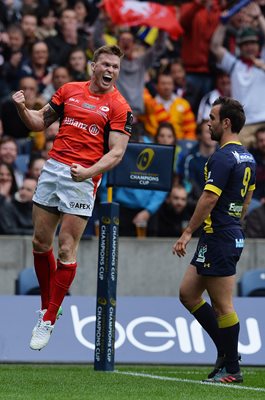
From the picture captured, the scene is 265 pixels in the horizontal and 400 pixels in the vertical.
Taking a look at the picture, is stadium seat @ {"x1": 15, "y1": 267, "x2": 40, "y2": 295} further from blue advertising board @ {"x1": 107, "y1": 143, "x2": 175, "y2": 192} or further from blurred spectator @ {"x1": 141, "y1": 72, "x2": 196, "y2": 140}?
blurred spectator @ {"x1": 141, "y1": 72, "x2": 196, "y2": 140}

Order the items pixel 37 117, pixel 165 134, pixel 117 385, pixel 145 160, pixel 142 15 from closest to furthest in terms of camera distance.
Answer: pixel 117 385 → pixel 37 117 → pixel 145 160 → pixel 165 134 → pixel 142 15

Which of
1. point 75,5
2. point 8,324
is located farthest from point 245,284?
point 75,5

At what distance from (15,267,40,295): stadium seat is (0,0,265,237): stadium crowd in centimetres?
150

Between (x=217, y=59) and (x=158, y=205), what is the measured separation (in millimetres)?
4066

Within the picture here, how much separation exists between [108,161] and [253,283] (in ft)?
15.2

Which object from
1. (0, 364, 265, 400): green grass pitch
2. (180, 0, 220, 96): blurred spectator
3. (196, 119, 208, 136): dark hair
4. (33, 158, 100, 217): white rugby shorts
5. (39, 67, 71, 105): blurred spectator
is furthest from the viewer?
(180, 0, 220, 96): blurred spectator

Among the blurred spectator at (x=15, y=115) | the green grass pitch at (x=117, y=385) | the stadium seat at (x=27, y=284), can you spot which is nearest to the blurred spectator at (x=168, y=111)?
the blurred spectator at (x=15, y=115)

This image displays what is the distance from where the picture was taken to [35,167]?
15.6m

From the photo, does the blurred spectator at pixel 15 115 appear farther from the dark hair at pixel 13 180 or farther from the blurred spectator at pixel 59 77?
the dark hair at pixel 13 180

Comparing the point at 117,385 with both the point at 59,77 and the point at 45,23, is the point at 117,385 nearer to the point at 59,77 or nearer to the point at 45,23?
the point at 59,77

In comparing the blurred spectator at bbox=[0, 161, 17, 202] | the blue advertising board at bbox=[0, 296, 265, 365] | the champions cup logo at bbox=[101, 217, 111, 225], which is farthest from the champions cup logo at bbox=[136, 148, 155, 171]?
the blurred spectator at bbox=[0, 161, 17, 202]

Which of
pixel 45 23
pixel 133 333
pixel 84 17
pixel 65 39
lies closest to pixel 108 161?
pixel 133 333

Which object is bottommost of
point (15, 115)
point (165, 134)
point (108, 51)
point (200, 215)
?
point (15, 115)

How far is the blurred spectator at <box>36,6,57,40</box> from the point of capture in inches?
750
